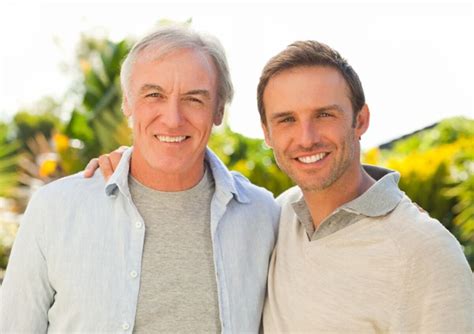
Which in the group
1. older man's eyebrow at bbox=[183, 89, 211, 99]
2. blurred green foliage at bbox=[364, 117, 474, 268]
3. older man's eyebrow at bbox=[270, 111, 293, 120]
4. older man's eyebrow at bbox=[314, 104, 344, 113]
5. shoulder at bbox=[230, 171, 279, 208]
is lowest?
blurred green foliage at bbox=[364, 117, 474, 268]

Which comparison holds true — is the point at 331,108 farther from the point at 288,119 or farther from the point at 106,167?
the point at 106,167

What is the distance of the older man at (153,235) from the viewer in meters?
2.93

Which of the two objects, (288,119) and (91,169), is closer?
(288,119)

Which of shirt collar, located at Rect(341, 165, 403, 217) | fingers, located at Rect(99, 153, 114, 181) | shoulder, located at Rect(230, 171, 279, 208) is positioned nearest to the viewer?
shirt collar, located at Rect(341, 165, 403, 217)

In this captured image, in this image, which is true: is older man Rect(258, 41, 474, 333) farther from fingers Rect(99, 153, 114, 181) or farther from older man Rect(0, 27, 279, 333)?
fingers Rect(99, 153, 114, 181)

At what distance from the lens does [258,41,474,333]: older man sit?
2607 millimetres

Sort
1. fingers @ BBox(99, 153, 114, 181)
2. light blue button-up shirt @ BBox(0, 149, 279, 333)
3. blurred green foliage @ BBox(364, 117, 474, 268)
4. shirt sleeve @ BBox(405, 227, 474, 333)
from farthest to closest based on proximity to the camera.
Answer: blurred green foliage @ BBox(364, 117, 474, 268), fingers @ BBox(99, 153, 114, 181), light blue button-up shirt @ BBox(0, 149, 279, 333), shirt sleeve @ BBox(405, 227, 474, 333)

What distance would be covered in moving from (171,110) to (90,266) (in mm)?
684

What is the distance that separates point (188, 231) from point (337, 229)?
60 centimetres

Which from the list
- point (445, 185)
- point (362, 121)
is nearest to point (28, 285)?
point (362, 121)

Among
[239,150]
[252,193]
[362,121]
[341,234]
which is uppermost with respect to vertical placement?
[362,121]

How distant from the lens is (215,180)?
323 cm

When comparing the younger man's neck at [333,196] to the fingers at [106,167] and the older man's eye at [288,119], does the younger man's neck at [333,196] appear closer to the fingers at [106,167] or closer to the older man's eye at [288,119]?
the older man's eye at [288,119]

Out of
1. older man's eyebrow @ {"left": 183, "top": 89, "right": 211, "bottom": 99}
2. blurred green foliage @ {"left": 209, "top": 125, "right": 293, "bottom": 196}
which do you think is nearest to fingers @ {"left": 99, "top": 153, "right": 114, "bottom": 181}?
older man's eyebrow @ {"left": 183, "top": 89, "right": 211, "bottom": 99}
